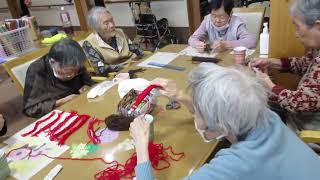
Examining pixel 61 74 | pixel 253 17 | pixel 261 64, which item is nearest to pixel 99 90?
pixel 61 74

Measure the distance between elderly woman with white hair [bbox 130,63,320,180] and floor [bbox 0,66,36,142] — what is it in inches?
94.8

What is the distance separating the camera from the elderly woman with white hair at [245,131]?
2.58 ft

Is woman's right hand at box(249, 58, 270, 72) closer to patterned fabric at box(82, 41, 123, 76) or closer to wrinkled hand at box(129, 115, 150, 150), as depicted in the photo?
wrinkled hand at box(129, 115, 150, 150)

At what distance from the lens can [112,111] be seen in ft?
4.97

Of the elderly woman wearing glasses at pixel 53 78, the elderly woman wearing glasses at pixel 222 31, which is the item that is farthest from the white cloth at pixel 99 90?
the elderly woman wearing glasses at pixel 222 31

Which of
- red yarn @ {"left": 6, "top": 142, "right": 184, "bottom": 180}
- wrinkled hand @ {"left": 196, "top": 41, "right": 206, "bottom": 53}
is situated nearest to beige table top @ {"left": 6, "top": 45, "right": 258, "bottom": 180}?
red yarn @ {"left": 6, "top": 142, "right": 184, "bottom": 180}

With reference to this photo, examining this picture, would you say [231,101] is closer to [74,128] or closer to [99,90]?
[74,128]

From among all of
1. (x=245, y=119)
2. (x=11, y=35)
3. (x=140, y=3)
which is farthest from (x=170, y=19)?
(x=245, y=119)

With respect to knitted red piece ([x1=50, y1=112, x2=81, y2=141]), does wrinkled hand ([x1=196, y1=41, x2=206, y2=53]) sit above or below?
above

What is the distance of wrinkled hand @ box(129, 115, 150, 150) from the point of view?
105cm

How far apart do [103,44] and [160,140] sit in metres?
1.45

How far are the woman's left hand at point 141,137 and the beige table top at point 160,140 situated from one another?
0.10 m

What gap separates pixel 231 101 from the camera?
801 millimetres

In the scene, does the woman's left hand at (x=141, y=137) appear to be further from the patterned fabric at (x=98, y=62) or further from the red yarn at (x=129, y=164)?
the patterned fabric at (x=98, y=62)
